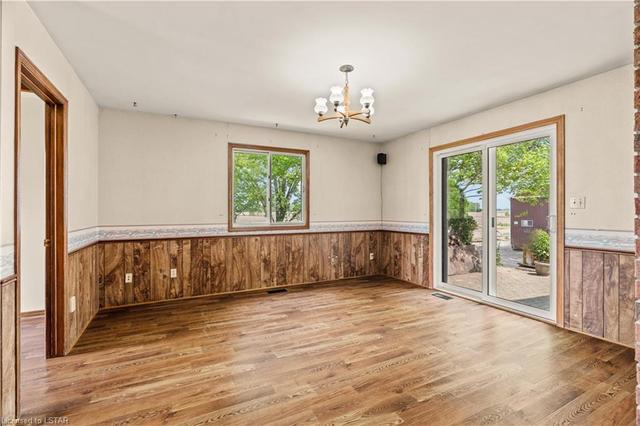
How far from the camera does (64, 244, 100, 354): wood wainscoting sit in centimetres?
277

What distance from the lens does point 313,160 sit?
17.7ft

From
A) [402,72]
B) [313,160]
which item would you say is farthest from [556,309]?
[313,160]

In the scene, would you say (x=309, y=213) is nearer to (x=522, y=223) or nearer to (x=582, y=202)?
(x=522, y=223)

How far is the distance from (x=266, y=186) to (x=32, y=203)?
278 cm

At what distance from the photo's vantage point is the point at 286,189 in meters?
5.21

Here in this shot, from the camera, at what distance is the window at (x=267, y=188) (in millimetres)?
4848

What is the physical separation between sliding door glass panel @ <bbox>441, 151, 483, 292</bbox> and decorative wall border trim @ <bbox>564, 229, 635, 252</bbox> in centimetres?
111

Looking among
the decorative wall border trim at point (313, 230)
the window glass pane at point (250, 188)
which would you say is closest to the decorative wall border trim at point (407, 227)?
the decorative wall border trim at point (313, 230)

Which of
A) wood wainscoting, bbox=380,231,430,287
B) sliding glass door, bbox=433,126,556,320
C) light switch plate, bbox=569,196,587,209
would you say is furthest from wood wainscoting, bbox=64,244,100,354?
light switch plate, bbox=569,196,587,209

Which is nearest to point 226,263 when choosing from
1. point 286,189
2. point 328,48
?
point 286,189

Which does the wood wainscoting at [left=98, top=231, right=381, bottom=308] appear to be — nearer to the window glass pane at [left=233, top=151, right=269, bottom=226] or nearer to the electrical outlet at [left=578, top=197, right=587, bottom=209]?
the window glass pane at [left=233, top=151, right=269, bottom=226]

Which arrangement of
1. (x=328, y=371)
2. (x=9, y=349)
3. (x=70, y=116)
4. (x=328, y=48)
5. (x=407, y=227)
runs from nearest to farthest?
1. (x=9, y=349)
2. (x=328, y=371)
3. (x=328, y=48)
4. (x=70, y=116)
5. (x=407, y=227)

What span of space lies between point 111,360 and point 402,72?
11.5 feet

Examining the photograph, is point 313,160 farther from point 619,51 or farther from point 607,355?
point 607,355
